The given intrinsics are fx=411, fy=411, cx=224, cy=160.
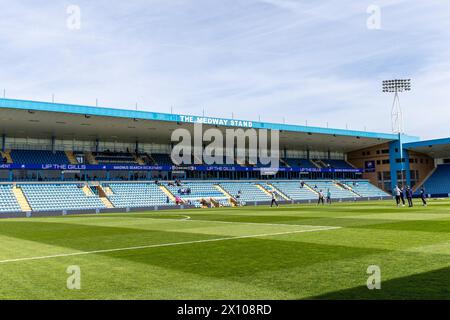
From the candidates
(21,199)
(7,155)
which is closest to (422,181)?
(21,199)

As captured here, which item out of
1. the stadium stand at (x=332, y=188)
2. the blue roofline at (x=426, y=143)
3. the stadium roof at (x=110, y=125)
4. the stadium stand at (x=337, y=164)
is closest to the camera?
the stadium roof at (x=110, y=125)

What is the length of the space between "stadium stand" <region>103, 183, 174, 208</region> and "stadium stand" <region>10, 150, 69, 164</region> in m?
8.03

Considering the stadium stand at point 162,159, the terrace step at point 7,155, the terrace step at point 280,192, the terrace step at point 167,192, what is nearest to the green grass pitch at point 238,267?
the terrace step at point 167,192

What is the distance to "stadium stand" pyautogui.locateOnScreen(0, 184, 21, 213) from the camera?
43.2 m

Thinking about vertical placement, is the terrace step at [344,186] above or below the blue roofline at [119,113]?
below

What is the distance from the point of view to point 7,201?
44562 mm

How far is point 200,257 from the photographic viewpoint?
401 inches

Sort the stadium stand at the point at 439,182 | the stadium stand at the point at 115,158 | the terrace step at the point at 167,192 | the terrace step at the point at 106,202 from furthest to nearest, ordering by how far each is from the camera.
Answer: the stadium stand at the point at 439,182, the stadium stand at the point at 115,158, the terrace step at the point at 167,192, the terrace step at the point at 106,202

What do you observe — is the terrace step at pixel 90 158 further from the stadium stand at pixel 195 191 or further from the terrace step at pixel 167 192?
the stadium stand at pixel 195 191

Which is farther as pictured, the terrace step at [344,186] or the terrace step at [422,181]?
the terrace step at [422,181]

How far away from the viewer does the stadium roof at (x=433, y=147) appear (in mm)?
72438

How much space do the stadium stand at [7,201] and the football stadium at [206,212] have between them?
8.2 inches

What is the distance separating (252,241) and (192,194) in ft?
151

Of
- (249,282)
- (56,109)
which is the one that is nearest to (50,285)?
(249,282)
